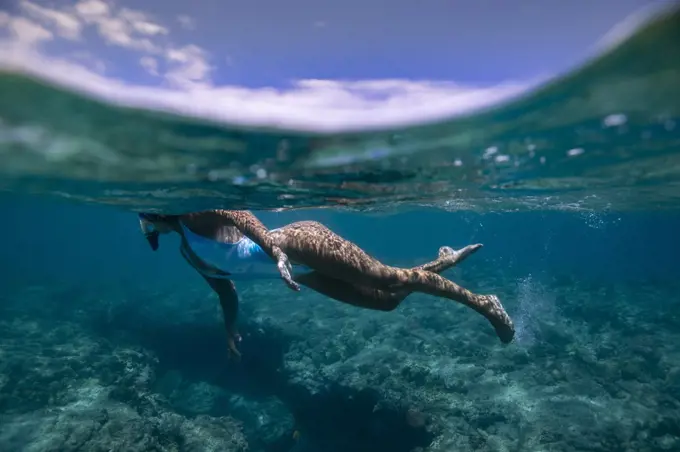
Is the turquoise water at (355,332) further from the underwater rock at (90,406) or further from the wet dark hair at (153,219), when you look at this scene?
the wet dark hair at (153,219)

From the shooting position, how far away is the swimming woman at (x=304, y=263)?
810 centimetres

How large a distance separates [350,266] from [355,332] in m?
10.3

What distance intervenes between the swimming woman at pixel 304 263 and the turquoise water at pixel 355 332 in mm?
1776

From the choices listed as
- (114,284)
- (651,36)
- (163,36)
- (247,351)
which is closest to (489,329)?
(247,351)

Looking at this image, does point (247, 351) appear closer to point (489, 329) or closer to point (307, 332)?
point (307, 332)

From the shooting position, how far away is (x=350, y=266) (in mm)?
8008

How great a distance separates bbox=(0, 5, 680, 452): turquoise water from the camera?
814cm

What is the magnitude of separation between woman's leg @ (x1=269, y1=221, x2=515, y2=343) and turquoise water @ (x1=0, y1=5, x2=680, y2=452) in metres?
2.09

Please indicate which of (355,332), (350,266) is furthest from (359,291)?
(355,332)

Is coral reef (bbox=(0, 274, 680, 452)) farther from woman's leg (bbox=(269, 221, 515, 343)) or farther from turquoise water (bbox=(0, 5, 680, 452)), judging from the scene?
woman's leg (bbox=(269, 221, 515, 343))

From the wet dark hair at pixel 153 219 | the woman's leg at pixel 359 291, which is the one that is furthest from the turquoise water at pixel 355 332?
the woman's leg at pixel 359 291

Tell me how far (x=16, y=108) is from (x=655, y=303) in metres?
29.6

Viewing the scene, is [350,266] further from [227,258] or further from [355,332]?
[355,332]

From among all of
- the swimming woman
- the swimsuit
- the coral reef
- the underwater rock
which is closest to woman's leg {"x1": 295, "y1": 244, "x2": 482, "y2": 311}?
the swimming woman
